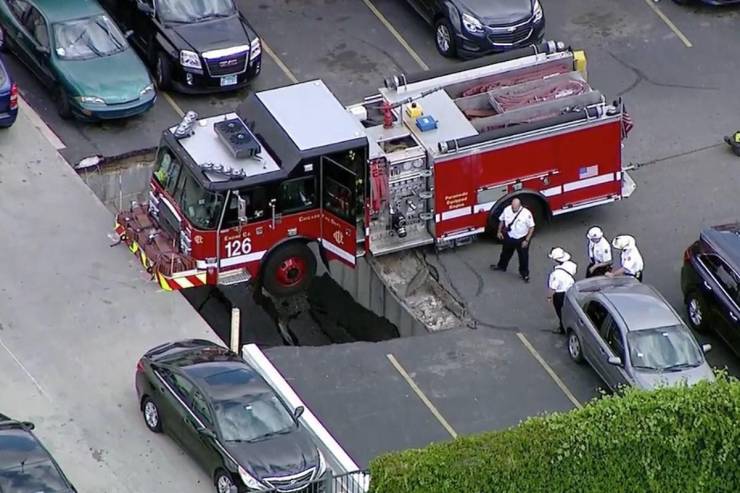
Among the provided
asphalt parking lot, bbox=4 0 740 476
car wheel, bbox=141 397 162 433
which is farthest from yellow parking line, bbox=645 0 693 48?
car wheel, bbox=141 397 162 433

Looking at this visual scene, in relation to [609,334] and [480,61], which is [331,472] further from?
[480,61]

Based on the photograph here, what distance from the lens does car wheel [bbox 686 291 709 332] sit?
31234mm

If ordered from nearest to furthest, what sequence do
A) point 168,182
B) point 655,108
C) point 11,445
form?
point 11,445, point 168,182, point 655,108

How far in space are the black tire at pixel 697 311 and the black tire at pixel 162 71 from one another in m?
9.43

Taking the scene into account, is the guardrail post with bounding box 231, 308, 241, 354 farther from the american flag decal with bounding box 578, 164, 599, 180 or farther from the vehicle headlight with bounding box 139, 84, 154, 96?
the american flag decal with bounding box 578, 164, 599, 180

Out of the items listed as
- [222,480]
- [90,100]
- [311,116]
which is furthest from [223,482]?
[90,100]

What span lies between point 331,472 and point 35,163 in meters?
9.21

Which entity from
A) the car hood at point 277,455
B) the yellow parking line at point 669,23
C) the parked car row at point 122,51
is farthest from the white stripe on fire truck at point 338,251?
the yellow parking line at point 669,23

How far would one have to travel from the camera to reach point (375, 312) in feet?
108

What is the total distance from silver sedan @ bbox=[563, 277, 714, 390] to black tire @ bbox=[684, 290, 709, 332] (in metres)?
0.91

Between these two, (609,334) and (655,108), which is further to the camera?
(655,108)

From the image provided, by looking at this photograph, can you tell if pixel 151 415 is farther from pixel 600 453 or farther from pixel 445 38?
pixel 445 38

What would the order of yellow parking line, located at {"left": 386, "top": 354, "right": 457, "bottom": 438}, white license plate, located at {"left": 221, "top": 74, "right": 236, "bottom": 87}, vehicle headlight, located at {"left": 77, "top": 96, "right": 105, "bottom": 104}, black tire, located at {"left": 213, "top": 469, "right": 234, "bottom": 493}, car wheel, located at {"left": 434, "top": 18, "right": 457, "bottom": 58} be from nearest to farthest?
black tire, located at {"left": 213, "top": 469, "right": 234, "bottom": 493} → yellow parking line, located at {"left": 386, "top": 354, "right": 457, "bottom": 438} → vehicle headlight, located at {"left": 77, "top": 96, "right": 105, "bottom": 104} → white license plate, located at {"left": 221, "top": 74, "right": 236, "bottom": 87} → car wheel, located at {"left": 434, "top": 18, "right": 457, "bottom": 58}

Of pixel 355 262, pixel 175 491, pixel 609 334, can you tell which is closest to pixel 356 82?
pixel 355 262
